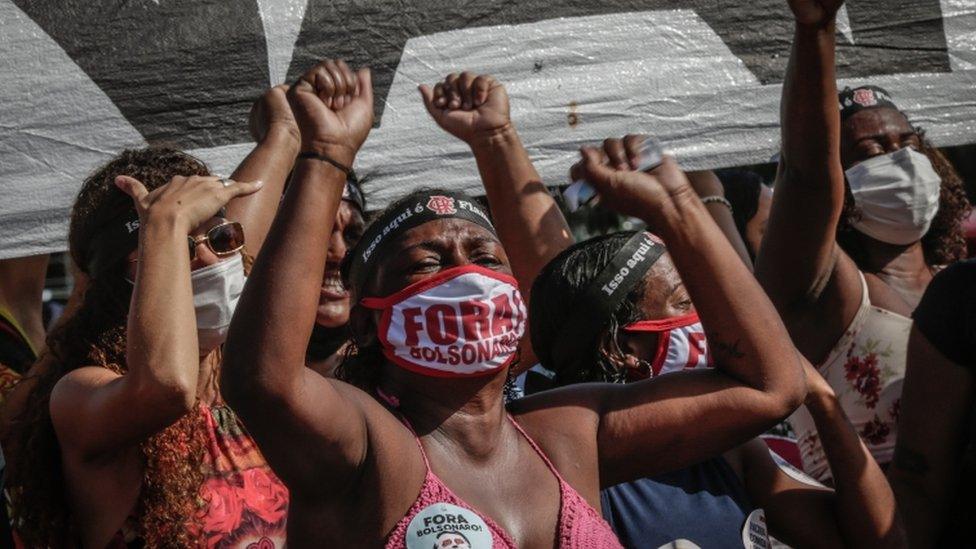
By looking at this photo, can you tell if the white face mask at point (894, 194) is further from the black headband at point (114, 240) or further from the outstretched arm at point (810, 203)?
the black headband at point (114, 240)

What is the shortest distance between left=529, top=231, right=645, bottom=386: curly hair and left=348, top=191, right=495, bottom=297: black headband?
408mm

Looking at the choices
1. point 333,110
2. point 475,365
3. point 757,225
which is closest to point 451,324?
point 475,365

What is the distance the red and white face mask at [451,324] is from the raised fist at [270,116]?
3.76 feet

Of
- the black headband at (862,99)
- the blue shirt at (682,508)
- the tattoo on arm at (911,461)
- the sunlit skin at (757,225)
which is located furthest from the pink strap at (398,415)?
the sunlit skin at (757,225)

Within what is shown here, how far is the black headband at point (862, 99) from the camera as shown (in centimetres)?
370

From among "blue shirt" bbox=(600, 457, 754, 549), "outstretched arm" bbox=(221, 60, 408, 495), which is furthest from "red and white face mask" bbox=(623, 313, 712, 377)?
"outstretched arm" bbox=(221, 60, 408, 495)

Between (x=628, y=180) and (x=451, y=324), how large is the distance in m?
0.45

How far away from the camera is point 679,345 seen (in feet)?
9.49

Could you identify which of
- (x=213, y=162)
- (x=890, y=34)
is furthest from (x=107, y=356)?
(x=890, y=34)

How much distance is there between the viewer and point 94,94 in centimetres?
339

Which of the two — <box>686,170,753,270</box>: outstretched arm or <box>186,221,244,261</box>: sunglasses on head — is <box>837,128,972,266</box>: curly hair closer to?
<box>686,170,753,270</box>: outstretched arm

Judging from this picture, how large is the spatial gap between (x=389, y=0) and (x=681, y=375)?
145 cm

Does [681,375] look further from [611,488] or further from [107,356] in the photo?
[107,356]

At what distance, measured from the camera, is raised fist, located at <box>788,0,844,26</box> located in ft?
9.21
